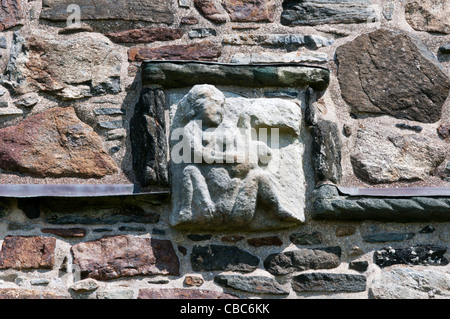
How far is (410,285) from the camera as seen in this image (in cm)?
432

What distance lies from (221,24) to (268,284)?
1.51 metres

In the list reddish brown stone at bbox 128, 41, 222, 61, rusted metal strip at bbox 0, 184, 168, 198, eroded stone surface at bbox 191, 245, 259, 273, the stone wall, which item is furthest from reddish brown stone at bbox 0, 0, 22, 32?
eroded stone surface at bbox 191, 245, 259, 273

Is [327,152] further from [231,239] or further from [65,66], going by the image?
[65,66]

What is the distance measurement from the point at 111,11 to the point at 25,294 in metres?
1.66

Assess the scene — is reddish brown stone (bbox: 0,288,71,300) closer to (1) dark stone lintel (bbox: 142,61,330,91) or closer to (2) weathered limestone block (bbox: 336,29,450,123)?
(1) dark stone lintel (bbox: 142,61,330,91)

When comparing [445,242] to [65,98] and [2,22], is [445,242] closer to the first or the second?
[65,98]

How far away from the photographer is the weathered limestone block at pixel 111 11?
477 centimetres

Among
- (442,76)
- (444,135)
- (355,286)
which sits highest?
(442,76)

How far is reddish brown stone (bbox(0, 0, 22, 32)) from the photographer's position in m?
4.75

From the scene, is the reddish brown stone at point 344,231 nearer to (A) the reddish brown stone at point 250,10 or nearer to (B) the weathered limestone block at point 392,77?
(B) the weathered limestone block at point 392,77

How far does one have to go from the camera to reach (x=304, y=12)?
4852mm

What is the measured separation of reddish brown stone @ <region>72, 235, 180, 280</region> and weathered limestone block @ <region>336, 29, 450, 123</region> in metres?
1.33

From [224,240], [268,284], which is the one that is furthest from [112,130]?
[268,284]

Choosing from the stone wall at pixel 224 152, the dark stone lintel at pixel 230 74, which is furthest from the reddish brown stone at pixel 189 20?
the dark stone lintel at pixel 230 74
